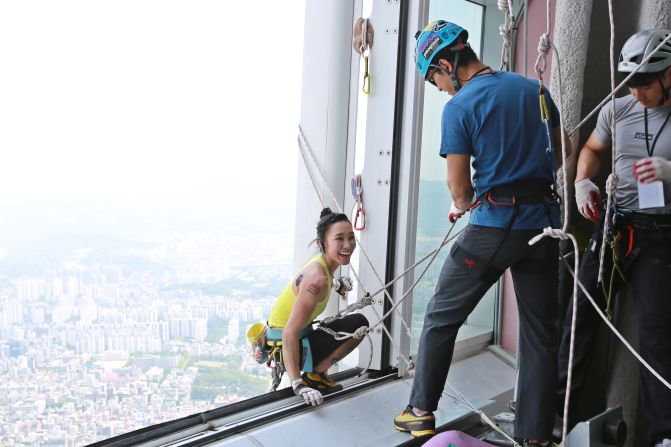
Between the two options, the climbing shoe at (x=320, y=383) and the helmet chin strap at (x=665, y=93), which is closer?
the helmet chin strap at (x=665, y=93)

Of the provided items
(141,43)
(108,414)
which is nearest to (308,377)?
(108,414)

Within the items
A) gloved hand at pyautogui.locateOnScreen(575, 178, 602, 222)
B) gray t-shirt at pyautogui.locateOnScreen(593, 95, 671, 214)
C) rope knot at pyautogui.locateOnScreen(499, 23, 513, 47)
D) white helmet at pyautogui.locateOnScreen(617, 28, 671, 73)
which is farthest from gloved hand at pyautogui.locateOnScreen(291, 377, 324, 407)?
white helmet at pyautogui.locateOnScreen(617, 28, 671, 73)

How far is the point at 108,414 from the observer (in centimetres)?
232

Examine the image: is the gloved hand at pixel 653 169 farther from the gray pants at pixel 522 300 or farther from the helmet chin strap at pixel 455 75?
the helmet chin strap at pixel 455 75

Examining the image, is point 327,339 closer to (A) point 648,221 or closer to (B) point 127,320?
(B) point 127,320

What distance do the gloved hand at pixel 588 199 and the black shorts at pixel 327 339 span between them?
0.91 m

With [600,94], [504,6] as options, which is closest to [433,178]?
[600,94]

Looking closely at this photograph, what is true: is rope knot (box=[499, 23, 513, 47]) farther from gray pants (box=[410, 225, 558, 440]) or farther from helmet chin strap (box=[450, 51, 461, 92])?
gray pants (box=[410, 225, 558, 440])

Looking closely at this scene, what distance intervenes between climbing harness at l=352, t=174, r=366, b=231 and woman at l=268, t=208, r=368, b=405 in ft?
0.82

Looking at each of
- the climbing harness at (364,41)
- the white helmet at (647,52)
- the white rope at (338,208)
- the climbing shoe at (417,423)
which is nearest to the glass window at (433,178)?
the white rope at (338,208)

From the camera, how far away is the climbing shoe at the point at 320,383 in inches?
104

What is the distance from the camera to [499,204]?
2.07m

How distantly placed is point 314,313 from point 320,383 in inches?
10.7

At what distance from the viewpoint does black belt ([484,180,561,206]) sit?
206 centimetres
